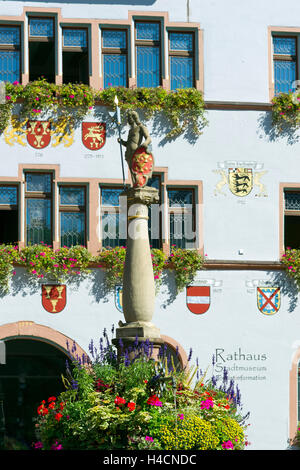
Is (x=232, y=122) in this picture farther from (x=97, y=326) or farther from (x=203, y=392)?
(x=203, y=392)

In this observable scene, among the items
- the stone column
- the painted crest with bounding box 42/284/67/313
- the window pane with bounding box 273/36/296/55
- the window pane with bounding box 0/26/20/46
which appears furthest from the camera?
the window pane with bounding box 273/36/296/55

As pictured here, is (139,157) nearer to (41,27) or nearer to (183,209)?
(183,209)

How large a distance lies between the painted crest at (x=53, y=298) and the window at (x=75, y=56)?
156 inches

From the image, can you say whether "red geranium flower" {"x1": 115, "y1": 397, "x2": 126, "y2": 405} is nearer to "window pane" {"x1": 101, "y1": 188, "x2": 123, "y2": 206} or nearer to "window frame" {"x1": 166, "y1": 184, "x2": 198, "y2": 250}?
"window frame" {"x1": 166, "y1": 184, "x2": 198, "y2": 250}

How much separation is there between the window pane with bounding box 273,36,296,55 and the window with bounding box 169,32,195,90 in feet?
5.39

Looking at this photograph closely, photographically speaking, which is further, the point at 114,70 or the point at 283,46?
the point at 283,46

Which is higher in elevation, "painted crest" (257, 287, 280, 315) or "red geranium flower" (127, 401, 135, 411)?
"painted crest" (257, 287, 280, 315)

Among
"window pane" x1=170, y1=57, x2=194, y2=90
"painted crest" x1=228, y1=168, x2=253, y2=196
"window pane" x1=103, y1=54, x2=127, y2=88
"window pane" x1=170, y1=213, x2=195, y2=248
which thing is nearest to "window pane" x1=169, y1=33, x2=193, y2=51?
"window pane" x1=170, y1=57, x2=194, y2=90

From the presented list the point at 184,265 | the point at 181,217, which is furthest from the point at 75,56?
the point at 184,265

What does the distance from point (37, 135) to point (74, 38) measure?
2.06m

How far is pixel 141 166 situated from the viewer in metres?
13.6

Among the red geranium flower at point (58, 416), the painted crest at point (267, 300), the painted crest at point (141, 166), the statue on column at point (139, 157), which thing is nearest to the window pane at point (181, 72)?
the painted crest at point (267, 300)

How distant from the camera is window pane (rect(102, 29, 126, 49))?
2047 cm

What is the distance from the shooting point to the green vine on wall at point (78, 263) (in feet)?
62.7
